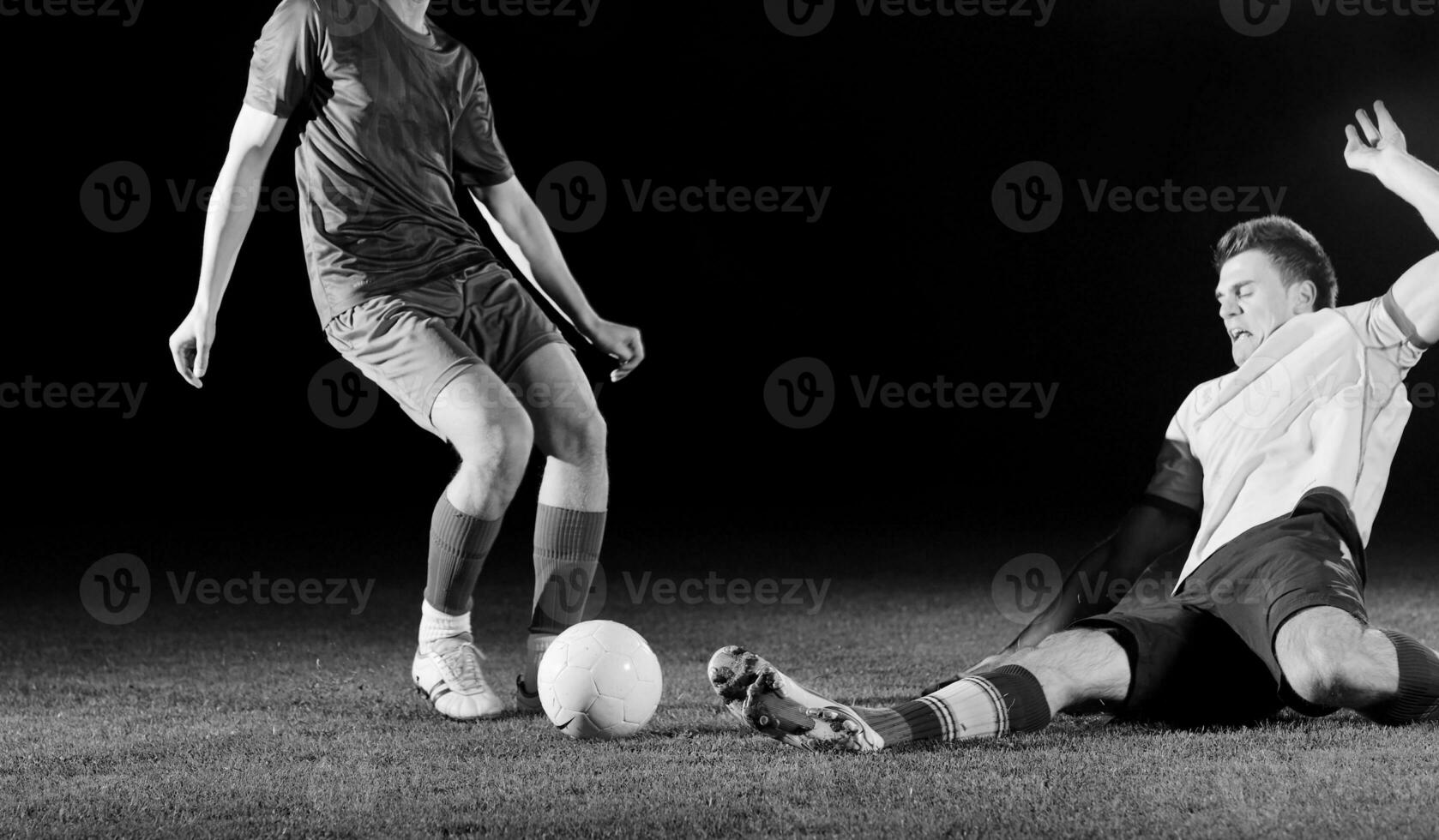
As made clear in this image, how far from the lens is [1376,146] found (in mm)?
2682

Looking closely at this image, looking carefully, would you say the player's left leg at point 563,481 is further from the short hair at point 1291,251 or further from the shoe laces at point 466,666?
the short hair at point 1291,251

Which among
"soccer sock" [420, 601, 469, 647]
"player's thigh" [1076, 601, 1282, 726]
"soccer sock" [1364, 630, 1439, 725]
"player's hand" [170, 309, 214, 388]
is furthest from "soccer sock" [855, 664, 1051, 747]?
Result: "player's hand" [170, 309, 214, 388]

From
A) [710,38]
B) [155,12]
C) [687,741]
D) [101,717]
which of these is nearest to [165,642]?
[101,717]

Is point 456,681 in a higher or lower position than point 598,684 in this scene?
lower

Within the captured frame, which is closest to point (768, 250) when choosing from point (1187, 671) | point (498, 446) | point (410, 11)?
point (410, 11)

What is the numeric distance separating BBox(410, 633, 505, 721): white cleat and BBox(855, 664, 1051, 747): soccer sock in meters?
0.83

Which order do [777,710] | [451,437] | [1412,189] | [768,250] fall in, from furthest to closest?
[768,250] → [451,437] → [1412,189] → [777,710]

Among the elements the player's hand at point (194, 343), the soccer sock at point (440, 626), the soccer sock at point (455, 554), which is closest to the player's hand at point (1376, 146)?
the soccer sock at point (455, 554)

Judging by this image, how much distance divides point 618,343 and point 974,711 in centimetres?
117

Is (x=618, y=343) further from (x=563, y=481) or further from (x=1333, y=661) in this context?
(x=1333, y=661)

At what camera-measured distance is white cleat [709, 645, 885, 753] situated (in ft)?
6.98

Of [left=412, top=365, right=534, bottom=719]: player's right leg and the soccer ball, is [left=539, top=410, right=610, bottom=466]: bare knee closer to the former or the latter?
[left=412, top=365, right=534, bottom=719]: player's right leg

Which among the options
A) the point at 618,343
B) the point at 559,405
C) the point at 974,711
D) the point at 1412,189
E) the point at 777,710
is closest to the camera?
the point at 777,710

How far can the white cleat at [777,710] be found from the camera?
6.98ft
